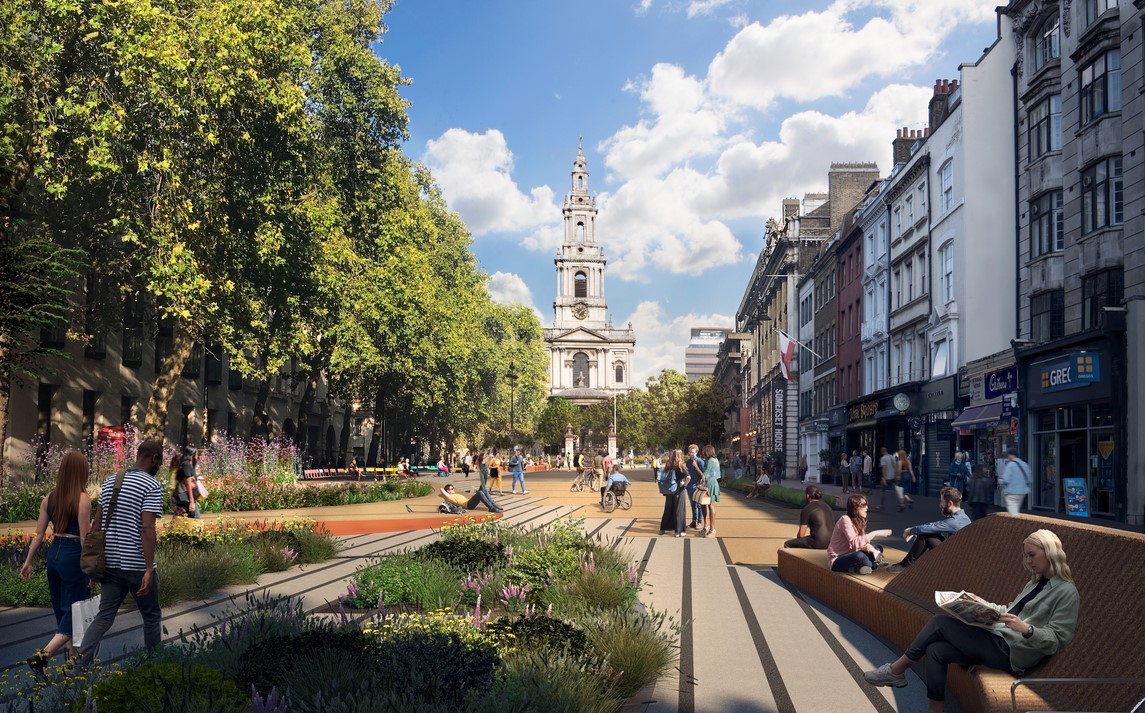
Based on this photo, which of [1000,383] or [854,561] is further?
[1000,383]

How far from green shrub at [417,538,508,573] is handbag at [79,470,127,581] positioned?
413 centimetres

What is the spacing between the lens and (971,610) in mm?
6168

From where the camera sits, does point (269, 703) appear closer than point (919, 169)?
Yes

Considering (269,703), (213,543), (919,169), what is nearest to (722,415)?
(919,169)

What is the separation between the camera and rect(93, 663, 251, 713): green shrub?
4820mm

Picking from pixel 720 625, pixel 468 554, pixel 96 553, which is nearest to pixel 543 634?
pixel 96 553

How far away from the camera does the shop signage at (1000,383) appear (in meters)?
31.3

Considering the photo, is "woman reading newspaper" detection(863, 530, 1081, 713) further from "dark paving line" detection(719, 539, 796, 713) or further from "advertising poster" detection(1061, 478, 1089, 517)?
"advertising poster" detection(1061, 478, 1089, 517)

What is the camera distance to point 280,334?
3362 cm

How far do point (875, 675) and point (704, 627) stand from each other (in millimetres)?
3286

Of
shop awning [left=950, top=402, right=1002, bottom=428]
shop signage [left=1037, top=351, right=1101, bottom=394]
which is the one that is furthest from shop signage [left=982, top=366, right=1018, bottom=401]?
shop signage [left=1037, top=351, right=1101, bottom=394]

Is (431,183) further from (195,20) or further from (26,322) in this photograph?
(26,322)

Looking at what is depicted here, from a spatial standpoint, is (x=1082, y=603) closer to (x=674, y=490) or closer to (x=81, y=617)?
(x=81, y=617)

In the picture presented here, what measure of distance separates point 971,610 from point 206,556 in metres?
8.89
